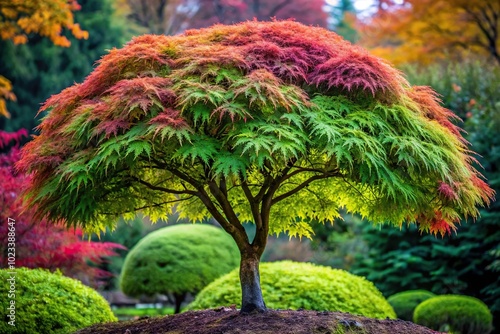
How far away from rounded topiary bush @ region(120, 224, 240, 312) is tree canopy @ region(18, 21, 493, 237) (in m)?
5.92

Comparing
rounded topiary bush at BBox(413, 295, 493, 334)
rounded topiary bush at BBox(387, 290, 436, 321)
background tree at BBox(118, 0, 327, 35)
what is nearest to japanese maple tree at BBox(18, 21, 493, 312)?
rounded topiary bush at BBox(413, 295, 493, 334)

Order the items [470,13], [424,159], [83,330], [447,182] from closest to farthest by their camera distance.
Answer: [424,159]
[447,182]
[83,330]
[470,13]

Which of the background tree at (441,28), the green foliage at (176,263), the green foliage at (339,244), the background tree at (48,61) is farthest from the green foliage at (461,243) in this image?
the background tree at (48,61)

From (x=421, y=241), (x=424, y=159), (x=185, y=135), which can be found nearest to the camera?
(x=185, y=135)

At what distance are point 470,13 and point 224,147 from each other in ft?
44.4

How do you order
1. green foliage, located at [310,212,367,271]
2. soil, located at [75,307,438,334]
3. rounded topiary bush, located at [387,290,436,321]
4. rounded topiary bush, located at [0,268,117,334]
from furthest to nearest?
green foliage, located at [310,212,367,271] → rounded topiary bush, located at [387,290,436,321] → rounded topiary bush, located at [0,268,117,334] → soil, located at [75,307,438,334]

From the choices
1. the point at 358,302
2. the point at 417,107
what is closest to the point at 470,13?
the point at 358,302

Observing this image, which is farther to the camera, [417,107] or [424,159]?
[417,107]

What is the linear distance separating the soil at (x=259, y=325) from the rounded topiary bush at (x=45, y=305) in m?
0.46

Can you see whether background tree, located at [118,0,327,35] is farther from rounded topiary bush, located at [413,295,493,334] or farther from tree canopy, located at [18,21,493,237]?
tree canopy, located at [18,21,493,237]

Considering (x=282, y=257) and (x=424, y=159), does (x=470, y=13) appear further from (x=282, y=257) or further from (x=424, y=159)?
(x=424, y=159)

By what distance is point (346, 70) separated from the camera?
Result: 4.38m

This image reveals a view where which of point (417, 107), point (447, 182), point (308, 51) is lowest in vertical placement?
point (447, 182)

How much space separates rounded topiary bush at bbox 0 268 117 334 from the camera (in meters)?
5.56
